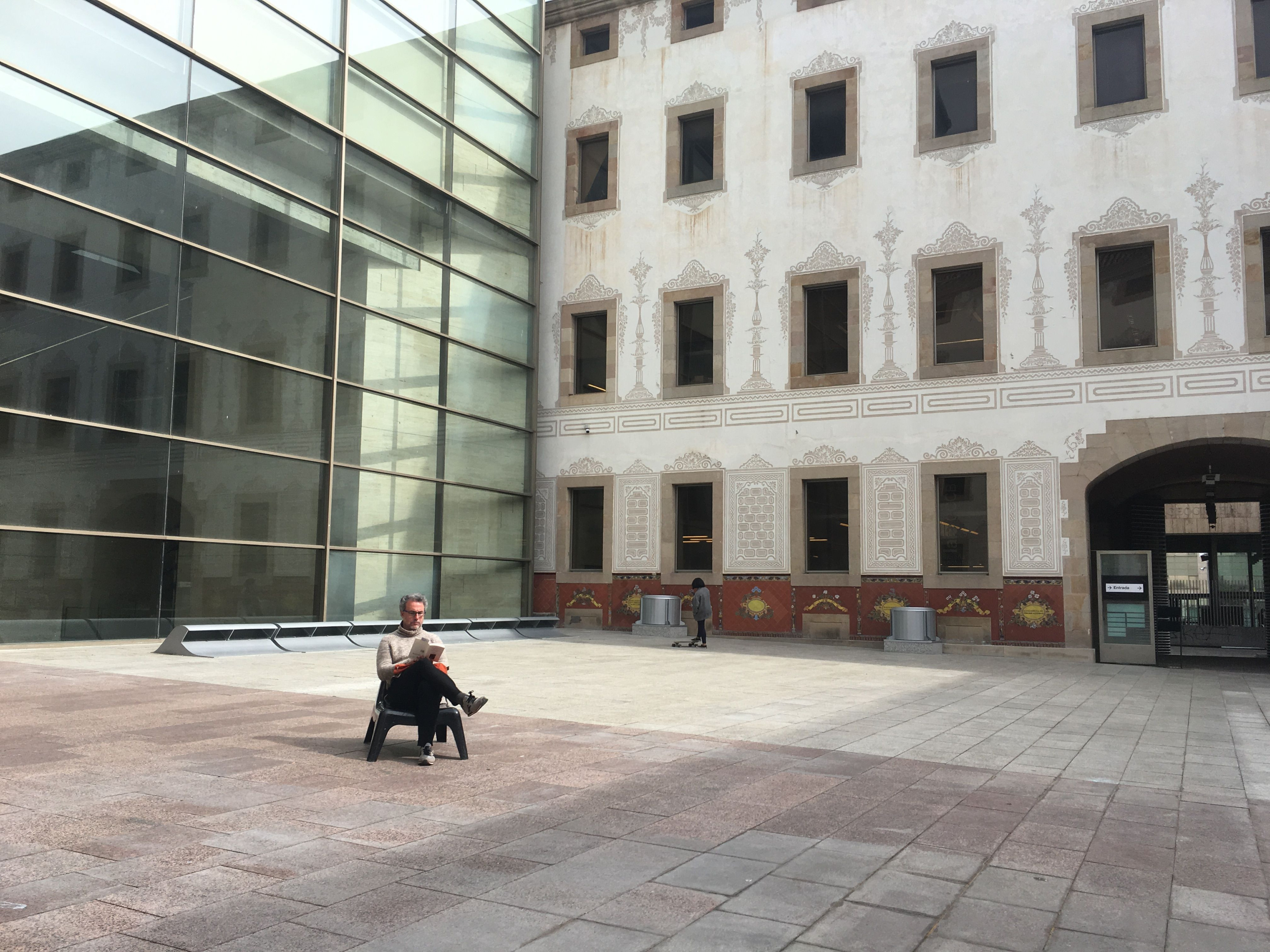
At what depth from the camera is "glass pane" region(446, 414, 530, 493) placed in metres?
25.0

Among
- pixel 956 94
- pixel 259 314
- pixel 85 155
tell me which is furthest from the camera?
pixel 956 94

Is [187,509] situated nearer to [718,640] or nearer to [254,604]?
[254,604]

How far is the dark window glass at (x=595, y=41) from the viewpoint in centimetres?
2872

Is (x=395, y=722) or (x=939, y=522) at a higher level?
(x=939, y=522)

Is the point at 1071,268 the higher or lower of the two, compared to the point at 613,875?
higher

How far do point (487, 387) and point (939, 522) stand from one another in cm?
1113

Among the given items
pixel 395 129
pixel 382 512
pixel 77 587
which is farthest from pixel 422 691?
pixel 395 129

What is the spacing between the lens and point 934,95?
24406 millimetres

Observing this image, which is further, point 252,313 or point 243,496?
point 252,313

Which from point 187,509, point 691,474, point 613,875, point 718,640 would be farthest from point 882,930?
point 691,474

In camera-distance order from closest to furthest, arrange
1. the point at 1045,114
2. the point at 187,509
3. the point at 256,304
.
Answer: the point at 187,509, the point at 256,304, the point at 1045,114

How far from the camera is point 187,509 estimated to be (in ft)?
Result: 60.2

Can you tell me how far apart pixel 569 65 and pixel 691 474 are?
11942 millimetres

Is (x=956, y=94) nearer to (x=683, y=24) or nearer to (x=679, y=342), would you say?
(x=683, y=24)
